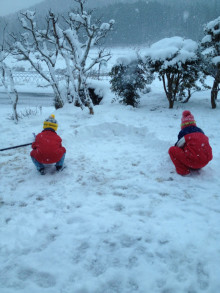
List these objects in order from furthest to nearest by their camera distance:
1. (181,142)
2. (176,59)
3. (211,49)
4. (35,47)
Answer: (35,47) → (211,49) → (176,59) → (181,142)

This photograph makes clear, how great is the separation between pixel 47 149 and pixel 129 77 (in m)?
5.21

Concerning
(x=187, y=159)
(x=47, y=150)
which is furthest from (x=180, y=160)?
(x=47, y=150)

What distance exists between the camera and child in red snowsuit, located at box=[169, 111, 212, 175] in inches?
115

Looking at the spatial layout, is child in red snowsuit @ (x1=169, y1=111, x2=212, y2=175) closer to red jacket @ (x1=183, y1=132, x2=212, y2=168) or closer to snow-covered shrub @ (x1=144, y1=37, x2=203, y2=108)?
red jacket @ (x1=183, y1=132, x2=212, y2=168)

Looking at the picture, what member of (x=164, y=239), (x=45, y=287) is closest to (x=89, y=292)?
(x=45, y=287)

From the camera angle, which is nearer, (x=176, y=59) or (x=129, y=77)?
(x=176, y=59)

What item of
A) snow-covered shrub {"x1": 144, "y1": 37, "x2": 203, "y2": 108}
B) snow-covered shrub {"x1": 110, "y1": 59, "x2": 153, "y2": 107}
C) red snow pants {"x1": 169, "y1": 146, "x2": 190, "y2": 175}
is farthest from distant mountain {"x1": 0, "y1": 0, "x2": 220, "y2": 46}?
red snow pants {"x1": 169, "y1": 146, "x2": 190, "y2": 175}

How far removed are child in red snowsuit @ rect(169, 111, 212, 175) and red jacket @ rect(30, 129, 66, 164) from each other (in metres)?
2.05

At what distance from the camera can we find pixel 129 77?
720 centimetres

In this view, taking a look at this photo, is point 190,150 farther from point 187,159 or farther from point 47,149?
point 47,149

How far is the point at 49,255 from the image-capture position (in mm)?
1888

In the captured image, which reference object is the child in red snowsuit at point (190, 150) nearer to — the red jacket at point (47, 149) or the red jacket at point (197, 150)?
the red jacket at point (197, 150)

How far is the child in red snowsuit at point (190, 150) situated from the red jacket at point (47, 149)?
6.72ft

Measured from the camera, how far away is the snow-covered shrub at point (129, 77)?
720 centimetres
